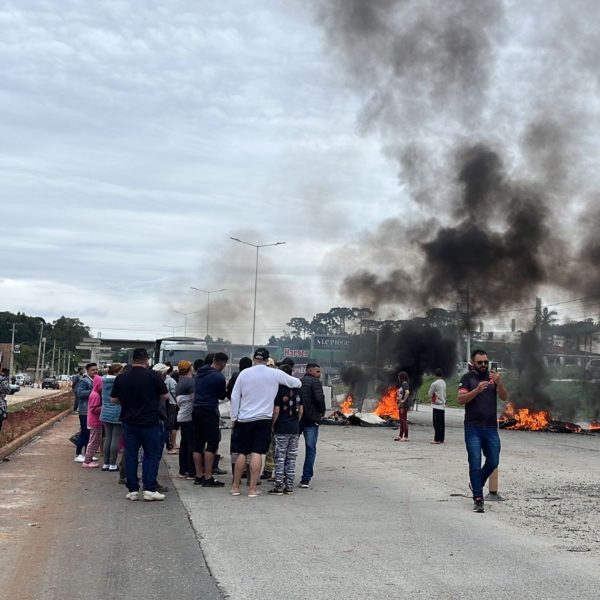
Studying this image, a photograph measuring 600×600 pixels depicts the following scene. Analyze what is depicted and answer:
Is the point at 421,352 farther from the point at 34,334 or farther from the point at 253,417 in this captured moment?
the point at 34,334

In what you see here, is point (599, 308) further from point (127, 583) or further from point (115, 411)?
point (127, 583)

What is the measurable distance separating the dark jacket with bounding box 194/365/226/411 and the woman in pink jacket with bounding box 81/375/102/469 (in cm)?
236

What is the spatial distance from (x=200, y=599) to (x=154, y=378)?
4.25 meters

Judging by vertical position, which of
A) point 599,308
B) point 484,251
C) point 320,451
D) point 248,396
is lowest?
point 320,451

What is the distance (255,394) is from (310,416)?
108 centimetres

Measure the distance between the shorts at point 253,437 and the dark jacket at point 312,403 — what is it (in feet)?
2.99

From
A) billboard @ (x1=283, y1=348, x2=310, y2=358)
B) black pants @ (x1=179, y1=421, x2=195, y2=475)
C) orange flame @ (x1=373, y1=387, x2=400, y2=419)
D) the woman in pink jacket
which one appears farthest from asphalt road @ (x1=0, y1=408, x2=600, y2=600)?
billboard @ (x1=283, y1=348, x2=310, y2=358)

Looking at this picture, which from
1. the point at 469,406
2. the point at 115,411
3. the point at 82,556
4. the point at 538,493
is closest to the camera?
the point at 82,556

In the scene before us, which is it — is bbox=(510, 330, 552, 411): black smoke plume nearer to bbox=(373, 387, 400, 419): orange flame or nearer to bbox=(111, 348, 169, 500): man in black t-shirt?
bbox=(373, 387, 400, 419): orange flame

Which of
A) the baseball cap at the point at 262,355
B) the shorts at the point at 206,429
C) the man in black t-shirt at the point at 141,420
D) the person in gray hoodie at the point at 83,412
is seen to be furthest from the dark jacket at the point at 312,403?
the person in gray hoodie at the point at 83,412

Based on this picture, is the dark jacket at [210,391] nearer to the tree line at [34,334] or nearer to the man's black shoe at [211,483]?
the man's black shoe at [211,483]

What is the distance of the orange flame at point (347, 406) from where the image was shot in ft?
82.8

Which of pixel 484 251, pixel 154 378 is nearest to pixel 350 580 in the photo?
pixel 154 378

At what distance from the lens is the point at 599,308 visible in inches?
1177
